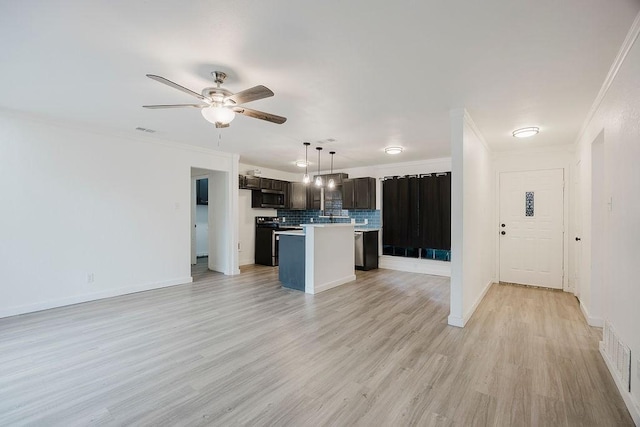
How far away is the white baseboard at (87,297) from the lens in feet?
11.8

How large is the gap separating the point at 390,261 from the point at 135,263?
17.0 ft

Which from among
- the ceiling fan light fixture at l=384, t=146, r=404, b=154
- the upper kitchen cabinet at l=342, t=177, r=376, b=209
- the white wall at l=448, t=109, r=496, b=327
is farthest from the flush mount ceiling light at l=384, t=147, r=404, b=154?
the upper kitchen cabinet at l=342, t=177, r=376, b=209

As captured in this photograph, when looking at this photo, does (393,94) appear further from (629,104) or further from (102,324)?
(102,324)

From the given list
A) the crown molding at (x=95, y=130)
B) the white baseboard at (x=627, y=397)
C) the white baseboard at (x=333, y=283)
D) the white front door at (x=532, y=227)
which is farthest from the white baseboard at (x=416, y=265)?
the crown molding at (x=95, y=130)

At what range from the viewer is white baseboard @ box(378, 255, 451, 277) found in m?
6.05

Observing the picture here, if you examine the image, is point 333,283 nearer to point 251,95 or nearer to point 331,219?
point 331,219

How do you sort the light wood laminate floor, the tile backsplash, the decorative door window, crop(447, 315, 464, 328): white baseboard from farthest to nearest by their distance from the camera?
the tile backsplash
the decorative door window
crop(447, 315, 464, 328): white baseboard
the light wood laminate floor

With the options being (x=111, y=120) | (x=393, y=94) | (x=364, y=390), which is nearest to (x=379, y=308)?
(x=364, y=390)

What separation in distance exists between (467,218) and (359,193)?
356 centimetres

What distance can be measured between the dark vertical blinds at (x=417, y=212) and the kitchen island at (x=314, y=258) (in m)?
1.72

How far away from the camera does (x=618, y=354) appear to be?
86.5 inches

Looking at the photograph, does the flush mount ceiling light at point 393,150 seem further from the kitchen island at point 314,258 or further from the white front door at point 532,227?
the white front door at point 532,227

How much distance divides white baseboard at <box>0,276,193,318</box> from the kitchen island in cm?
196

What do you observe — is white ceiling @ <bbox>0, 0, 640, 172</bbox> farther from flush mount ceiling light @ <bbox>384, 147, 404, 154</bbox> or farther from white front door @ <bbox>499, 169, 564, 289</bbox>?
white front door @ <bbox>499, 169, 564, 289</bbox>
